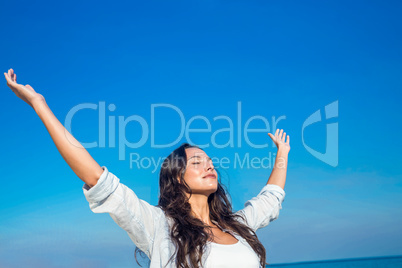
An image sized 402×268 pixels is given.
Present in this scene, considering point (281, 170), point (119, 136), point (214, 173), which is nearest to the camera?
point (214, 173)

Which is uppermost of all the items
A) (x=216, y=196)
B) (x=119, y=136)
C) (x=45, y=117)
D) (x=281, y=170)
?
(x=119, y=136)

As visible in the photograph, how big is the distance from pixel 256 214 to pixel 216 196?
345 millimetres

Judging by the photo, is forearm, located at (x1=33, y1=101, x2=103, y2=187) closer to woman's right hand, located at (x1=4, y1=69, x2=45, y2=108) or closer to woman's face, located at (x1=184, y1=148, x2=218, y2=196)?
woman's right hand, located at (x1=4, y1=69, x2=45, y2=108)

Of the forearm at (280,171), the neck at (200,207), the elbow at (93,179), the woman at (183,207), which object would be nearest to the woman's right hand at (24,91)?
the woman at (183,207)

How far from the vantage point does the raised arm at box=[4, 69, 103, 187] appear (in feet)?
6.27

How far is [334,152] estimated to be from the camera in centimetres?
610

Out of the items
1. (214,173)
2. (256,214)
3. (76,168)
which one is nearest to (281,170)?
(256,214)

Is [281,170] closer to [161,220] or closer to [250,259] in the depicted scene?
[250,259]

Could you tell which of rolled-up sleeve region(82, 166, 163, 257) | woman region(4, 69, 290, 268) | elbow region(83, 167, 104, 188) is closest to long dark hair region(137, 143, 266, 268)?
woman region(4, 69, 290, 268)

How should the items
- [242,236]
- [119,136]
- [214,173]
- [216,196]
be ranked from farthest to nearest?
[119,136] < [216,196] < [214,173] < [242,236]

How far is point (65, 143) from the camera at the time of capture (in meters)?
1.90

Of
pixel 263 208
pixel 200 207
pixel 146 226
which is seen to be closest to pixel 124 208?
pixel 146 226

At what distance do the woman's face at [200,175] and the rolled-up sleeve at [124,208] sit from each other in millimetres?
507

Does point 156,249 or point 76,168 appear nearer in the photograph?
point 76,168
